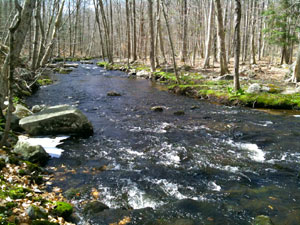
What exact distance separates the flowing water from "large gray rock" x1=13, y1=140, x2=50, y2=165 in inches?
10.5

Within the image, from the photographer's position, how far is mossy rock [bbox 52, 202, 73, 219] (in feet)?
12.4

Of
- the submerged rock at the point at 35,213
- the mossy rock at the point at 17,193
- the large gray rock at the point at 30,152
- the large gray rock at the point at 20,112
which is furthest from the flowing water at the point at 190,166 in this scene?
the large gray rock at the point at 20,112

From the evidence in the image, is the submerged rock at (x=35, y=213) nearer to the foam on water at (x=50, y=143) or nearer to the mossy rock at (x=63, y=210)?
the mossy rock at (x=63, y=210)

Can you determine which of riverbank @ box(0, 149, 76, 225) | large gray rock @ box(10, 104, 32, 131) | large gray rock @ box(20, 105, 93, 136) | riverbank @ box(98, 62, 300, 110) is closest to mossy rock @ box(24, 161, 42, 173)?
riverbank @ box(0, 149, 76, 225)

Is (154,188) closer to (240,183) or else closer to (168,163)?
(168,163)

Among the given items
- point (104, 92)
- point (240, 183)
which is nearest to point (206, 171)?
point (240, 183)

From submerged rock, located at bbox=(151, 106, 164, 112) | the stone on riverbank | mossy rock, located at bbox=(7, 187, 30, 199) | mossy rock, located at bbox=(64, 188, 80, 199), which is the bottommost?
mossy rock, located at bbox=(64, 188, 80, 199)

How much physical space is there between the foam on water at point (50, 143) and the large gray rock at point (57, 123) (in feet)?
0.99

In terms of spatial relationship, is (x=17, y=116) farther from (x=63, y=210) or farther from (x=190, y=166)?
(x=190, y=166)

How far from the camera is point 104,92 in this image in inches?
634

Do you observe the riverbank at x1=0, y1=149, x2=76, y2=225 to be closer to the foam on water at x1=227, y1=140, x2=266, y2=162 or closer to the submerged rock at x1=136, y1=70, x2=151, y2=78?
the foam on water at x1=227, y1=140, x2=266, y2=162

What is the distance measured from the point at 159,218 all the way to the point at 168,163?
2.14 metres

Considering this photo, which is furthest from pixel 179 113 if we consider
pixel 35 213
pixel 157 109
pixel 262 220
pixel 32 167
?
pixel 35 213

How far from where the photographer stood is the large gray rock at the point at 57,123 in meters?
7.52
